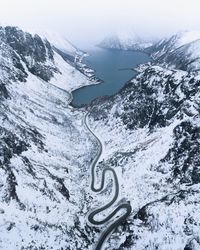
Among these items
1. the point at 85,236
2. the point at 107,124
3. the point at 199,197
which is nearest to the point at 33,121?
the point at 107,124

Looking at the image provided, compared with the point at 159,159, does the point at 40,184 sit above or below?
below

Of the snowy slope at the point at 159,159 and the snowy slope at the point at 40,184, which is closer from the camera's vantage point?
the snowy slope at the point at 159,159

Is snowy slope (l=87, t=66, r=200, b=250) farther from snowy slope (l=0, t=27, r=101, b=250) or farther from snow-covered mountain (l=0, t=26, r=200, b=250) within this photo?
snowy slope (l=0, t=27, r=101, b=250)

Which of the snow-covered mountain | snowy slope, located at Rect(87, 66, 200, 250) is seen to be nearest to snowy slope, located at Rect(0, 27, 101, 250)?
the snow-covered mountain

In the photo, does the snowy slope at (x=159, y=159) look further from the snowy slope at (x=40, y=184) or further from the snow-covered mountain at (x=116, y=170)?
the snowy slope at (x=40, y=184)

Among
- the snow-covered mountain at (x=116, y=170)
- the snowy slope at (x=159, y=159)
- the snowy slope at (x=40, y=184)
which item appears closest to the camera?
the snowy slope at (x=159, y=159)

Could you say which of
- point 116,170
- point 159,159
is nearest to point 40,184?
point 116,170

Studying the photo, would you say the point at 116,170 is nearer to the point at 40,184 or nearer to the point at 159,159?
the point at 159,159

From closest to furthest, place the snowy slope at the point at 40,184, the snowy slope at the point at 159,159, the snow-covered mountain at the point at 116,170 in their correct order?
1. the snowy slope at the point at 159,159
2. the snow-covered mountain at the point at 116,170
3. the snowy slope at the point at 40,184

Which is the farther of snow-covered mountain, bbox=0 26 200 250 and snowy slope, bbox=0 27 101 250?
snowy slope, bbox=0 27 101 250

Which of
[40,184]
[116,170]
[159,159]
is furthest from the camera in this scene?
[116,170]

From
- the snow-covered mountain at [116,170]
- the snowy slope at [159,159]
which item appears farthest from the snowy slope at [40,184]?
the snowy slope at [159,159]

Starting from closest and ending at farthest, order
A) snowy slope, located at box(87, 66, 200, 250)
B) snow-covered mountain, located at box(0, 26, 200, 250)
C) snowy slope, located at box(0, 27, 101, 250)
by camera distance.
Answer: snowy slope, located at box(87, 66, 200, 250) < snow-covered mountain, located at box(0, 26, 200, 250) < snowy slope, located at box(0, 27, 101, 250)
